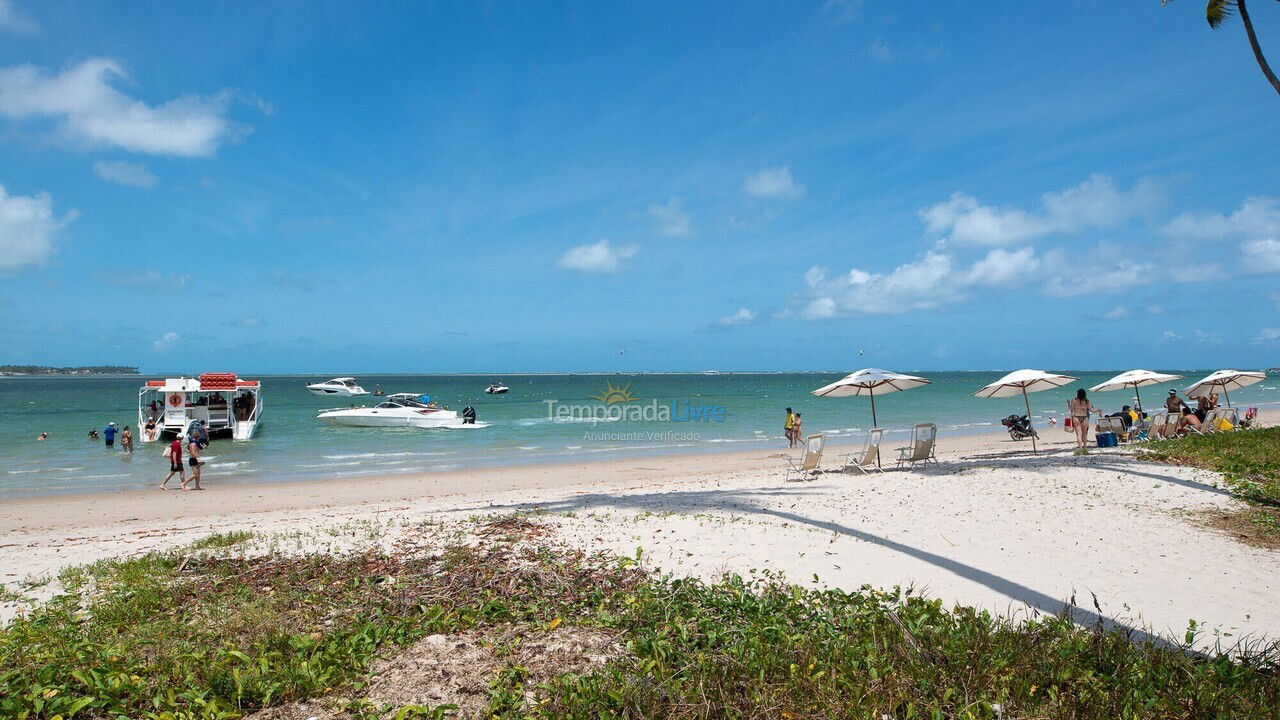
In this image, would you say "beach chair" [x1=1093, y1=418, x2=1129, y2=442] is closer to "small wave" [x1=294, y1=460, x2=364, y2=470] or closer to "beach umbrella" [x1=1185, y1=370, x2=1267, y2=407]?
"beach umbrella" [x1=1185, y1=370, x2=1267, y2=407]

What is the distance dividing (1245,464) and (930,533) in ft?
23.0

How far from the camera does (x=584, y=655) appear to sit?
12.7 ft

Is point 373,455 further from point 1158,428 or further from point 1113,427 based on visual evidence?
point 1158,428

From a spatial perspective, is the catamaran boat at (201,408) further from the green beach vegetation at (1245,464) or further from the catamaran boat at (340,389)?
the catamaran boat at (340,389)

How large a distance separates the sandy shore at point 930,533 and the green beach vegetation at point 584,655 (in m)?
0.55

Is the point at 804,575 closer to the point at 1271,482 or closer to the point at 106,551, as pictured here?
the point at 106,551

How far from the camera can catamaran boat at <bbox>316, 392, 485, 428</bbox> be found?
110 feet

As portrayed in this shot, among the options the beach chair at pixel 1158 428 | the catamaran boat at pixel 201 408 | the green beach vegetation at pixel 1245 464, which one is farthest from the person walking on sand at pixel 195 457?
the beach chair at pixel 1158 428

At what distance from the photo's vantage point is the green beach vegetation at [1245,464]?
7658 millimetres

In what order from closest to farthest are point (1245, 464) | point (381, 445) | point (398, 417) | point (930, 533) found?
point (930, 533)
point (1245, 464)
point (381, 445)
point (398, 417)

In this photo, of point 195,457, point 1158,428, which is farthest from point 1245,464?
point 195,457

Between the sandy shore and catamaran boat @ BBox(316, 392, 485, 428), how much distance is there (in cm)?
1921

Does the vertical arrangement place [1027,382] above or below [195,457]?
above

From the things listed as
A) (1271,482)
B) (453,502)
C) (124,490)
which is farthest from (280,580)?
(124,490)
